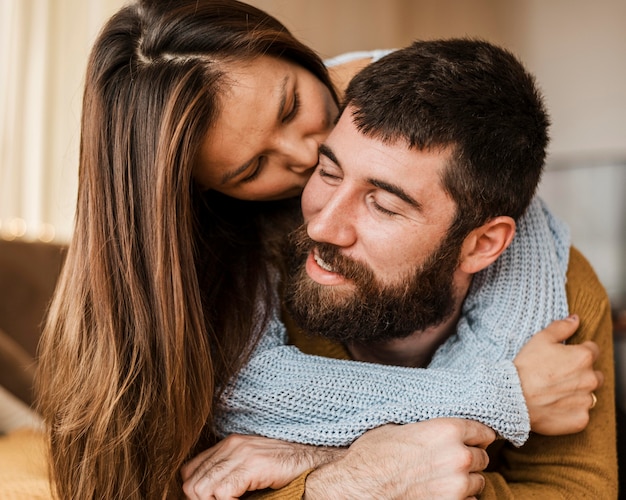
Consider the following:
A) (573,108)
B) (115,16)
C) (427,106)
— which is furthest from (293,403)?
(573,108)

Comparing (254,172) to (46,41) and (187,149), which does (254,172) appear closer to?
(187,149)

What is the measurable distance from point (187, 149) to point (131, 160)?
114mm

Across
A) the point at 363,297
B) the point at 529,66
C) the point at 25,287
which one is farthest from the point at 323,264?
the point at 529,66

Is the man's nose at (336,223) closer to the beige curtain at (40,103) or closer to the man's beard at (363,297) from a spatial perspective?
the man's beard at (363,297)

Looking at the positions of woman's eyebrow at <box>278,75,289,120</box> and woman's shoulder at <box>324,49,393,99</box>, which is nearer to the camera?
woman's eyebrow at <box>278,75,289,120</box>

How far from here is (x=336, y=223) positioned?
132cm

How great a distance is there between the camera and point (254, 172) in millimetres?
1426

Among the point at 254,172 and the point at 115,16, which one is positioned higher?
the point at 115,16

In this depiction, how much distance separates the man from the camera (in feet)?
4.22

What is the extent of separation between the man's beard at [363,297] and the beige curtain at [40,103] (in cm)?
207

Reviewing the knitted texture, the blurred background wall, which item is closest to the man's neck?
the knitted texture

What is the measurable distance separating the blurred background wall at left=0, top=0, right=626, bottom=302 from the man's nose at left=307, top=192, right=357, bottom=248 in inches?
90.5

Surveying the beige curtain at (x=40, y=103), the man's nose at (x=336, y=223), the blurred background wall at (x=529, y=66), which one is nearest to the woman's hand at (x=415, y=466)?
the man's nose at (x=336, y=223)

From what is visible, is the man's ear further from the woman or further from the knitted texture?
the woman
